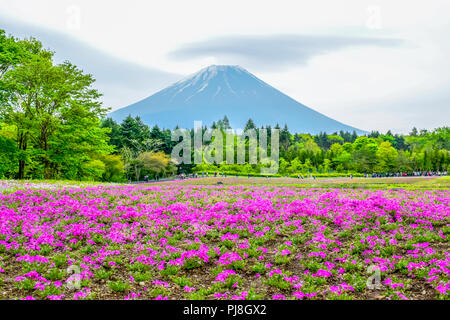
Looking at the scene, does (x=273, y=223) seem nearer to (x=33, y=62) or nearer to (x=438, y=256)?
(x=438, y=256)

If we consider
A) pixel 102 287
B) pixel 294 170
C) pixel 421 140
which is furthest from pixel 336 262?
pixel 421 140

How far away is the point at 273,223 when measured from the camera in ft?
33.9

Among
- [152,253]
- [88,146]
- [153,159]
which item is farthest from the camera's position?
[153,159]

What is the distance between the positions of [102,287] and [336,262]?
5390 mm

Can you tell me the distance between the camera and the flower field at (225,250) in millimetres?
6004

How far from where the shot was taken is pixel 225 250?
314 inches

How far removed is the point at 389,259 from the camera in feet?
23.4

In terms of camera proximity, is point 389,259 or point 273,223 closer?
point 389,259

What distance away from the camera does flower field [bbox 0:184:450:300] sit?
6.00m
